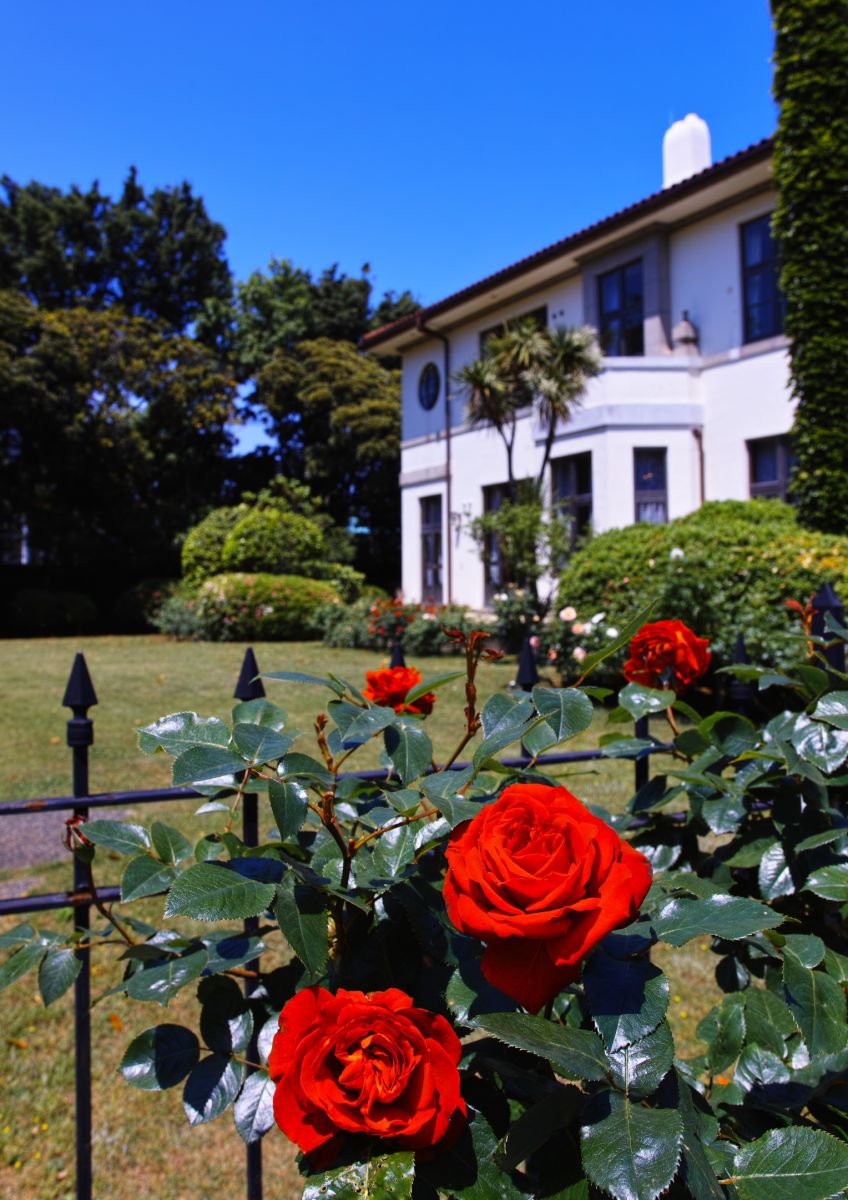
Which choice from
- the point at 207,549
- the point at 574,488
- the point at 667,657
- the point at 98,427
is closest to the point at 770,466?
the point at 574,488

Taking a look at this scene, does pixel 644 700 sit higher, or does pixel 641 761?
pixel 644 700

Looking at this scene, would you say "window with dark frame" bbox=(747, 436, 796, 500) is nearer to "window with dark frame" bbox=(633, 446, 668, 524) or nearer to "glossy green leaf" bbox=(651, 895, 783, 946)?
"window with dark frame" bbox=(633, 446, 668, 524)

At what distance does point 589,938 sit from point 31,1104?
2576mm

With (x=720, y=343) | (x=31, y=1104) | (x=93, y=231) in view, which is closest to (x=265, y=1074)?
(x=31, y=1104)

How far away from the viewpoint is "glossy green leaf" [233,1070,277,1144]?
99 centimetres

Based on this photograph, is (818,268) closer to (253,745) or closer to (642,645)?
(642,645)

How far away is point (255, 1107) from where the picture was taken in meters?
1.00

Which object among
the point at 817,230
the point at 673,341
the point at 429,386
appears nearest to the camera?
the point at 817,230

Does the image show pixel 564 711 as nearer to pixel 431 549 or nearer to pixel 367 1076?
pixel 367 1076

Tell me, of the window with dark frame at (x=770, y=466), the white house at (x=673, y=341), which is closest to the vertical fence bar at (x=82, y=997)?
the white house at (x=673, y=341)

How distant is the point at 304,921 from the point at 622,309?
15485 millimetres

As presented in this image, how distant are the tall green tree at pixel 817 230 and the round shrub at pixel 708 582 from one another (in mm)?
1983

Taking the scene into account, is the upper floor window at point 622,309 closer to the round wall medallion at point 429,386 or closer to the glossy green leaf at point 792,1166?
the round wall medallion at point 429,386

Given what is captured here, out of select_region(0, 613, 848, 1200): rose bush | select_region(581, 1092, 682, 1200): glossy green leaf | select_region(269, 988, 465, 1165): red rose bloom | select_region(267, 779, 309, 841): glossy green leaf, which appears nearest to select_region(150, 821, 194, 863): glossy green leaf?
select_region(0, 613, 848, 1200): rose bush
